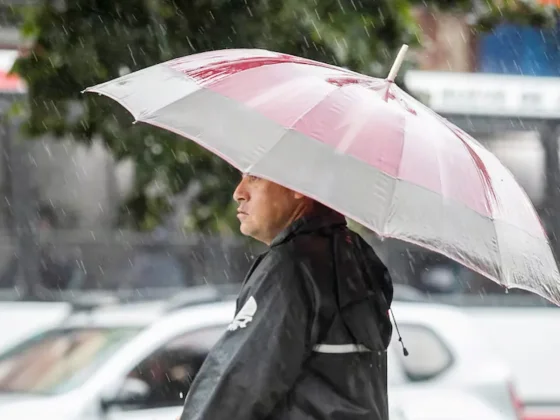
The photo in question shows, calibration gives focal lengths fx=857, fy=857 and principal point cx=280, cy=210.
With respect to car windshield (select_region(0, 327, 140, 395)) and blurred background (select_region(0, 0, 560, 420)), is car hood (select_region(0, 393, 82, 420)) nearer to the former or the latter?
car windshield (select_region(0, 327, 140, 395))

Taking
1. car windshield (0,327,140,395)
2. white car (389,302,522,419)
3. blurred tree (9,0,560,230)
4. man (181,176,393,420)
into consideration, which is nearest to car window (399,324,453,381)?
white car (389,302,522,419)

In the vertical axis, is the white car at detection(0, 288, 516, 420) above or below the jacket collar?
below

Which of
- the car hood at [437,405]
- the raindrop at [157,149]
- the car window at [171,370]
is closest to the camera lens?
the raindrop at [157,149]

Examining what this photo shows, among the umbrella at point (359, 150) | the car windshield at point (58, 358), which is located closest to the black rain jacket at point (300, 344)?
the umbrella at point (359, 150)

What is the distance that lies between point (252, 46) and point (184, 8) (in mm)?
378

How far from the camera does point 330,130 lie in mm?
1996

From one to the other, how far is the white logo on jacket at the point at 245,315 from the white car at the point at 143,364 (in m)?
2.78

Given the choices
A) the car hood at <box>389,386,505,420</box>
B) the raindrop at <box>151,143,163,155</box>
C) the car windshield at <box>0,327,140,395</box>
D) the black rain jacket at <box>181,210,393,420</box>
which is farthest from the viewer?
the car hood at <box>389,386,505,420</box>

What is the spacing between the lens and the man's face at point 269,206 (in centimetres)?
211

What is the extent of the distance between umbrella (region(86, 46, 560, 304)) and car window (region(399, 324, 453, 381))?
10.5ft

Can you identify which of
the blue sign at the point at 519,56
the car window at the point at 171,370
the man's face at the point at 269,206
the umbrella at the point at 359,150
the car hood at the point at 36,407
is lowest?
the car hood at the point at 36,407

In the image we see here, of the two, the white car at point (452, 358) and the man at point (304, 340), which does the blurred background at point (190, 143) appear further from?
the man at point (304, 340)

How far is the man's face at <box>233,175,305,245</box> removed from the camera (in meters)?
2.11

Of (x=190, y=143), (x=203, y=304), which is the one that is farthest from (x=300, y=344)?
(x=203, y=304)
